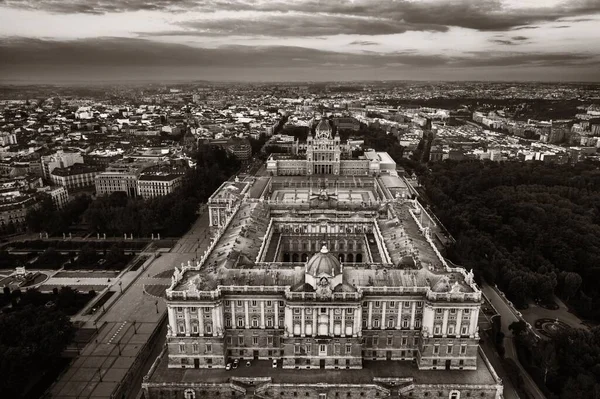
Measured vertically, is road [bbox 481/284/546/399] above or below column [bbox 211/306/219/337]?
below

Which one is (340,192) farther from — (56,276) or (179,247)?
(56,276)

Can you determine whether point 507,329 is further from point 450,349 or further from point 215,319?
point 215,319

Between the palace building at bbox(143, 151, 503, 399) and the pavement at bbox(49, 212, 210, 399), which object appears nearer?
the palace building at bbox(143, 151, 503, 399)

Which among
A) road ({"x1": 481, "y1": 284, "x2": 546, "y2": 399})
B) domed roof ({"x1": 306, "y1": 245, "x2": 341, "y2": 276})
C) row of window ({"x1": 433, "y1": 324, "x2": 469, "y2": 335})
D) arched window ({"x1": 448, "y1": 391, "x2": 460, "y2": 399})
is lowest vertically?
road ({"x1": 481, "y1": 284, "x2": 546, "y2": 399})

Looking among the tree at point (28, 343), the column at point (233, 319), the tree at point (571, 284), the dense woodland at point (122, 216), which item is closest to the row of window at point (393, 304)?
the column at point (233, 319)

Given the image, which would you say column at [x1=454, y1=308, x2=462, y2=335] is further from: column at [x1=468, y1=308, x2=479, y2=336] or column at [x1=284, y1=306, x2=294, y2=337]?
column at [x1=284, y1=306, x2=294, y2=337]

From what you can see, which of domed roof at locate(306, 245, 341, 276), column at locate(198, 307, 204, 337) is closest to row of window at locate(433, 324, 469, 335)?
domed roof at locate(306, 245, 341, 276)
